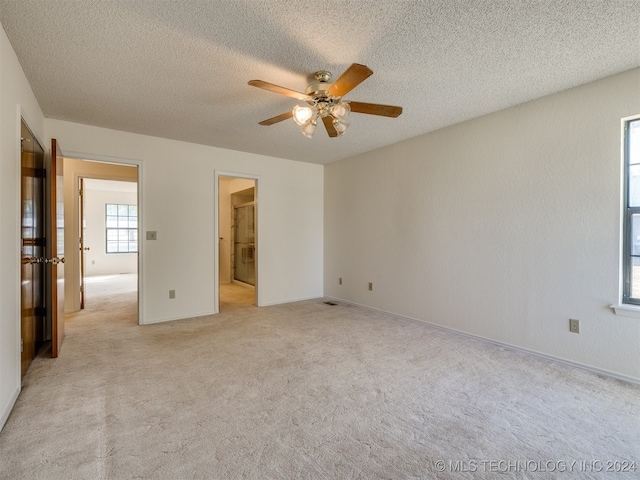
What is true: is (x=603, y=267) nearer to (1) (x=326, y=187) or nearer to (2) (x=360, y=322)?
(2) (x=360, y=322)

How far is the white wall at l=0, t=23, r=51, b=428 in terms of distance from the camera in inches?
72.2

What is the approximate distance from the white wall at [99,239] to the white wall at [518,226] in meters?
8.23

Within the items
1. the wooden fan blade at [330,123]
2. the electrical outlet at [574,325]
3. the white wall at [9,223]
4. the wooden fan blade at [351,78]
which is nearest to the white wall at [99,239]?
the white wall at [9,223]

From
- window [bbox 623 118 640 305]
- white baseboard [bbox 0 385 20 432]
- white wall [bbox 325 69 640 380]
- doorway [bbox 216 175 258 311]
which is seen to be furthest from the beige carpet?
doorway [bbox 216 175 258 311]

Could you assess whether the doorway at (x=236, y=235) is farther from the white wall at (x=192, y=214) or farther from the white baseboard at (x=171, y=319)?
the white baseboard at (x=171, y=319)

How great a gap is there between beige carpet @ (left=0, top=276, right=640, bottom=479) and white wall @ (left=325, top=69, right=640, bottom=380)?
0.37 meters

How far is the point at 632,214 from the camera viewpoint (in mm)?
2422

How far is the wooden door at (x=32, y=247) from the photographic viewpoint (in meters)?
2.43

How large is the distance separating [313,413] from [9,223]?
7.59ft

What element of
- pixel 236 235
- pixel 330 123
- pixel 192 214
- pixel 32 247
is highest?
pixel 330 123

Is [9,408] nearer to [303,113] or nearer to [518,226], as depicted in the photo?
[303,113]

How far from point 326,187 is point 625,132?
3.90 m

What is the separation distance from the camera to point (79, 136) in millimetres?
3521

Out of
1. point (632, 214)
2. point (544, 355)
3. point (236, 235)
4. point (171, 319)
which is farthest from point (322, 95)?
point (236, 235)
